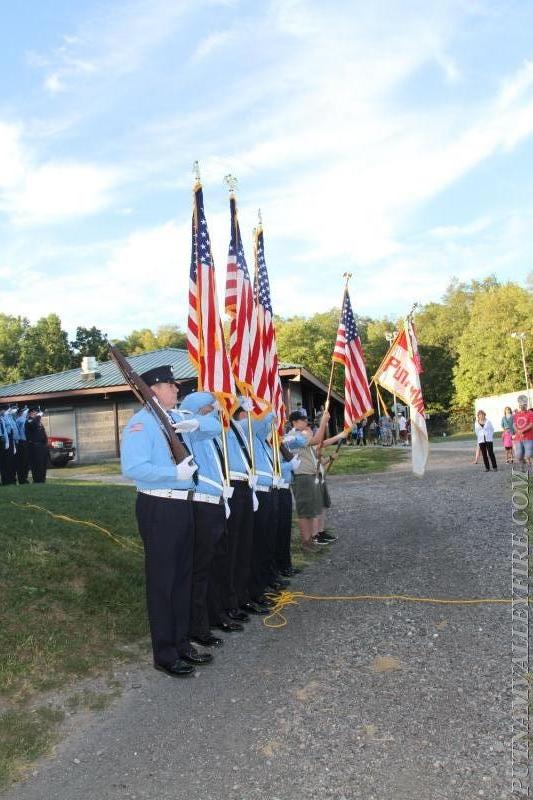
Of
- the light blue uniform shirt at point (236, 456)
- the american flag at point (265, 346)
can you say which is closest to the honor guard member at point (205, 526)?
the light blue uniform shirt at point (236, 456)

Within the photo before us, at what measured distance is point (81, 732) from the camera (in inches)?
164

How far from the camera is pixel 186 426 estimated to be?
17.4ft

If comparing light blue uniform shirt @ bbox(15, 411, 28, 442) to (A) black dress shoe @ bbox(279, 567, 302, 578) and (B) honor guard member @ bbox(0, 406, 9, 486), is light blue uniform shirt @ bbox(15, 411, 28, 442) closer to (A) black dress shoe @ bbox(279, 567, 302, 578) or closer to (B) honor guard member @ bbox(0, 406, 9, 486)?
(B) honor guard member @ bbox(0, 406, 9, 486)

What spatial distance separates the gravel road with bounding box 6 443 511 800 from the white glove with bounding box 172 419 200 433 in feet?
6.08

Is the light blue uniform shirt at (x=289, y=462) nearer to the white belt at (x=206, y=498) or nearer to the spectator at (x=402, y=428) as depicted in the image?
the white belt at (x=206, y=498)

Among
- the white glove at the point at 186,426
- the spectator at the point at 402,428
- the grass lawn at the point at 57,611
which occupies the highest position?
the white glove at the point at 186,426

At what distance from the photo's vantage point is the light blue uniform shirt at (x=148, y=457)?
4.93 meters

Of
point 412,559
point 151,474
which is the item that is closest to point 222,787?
point 151,474

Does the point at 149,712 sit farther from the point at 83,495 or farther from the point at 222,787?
the point at 83,495

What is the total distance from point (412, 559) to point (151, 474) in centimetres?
461

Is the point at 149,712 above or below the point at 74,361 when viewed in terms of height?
below

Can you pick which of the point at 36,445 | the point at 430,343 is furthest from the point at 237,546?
the point at 430,343

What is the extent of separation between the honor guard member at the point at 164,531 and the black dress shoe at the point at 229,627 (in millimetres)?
792

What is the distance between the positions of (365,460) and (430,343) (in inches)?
1813
